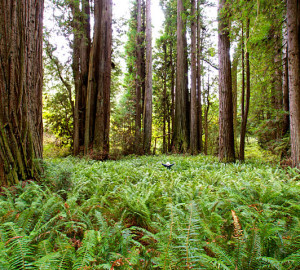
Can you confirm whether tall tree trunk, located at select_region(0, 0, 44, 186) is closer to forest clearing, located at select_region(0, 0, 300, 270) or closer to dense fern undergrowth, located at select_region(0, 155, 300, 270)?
forest clearing, located at select_region(0, 0, 300, 270)

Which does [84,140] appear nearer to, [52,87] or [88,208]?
[52,87]

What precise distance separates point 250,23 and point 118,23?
22.9 ft

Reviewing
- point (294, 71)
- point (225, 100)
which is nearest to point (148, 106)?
point (225, 100)

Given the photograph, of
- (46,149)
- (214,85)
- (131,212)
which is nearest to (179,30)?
(214,85)

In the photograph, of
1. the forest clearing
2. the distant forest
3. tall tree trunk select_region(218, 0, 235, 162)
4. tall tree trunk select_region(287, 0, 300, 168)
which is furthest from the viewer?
tall tree trunk select_region(218, 0, 235, 162)

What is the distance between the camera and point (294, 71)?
392cm

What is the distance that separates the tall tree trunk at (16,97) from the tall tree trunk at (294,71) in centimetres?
511

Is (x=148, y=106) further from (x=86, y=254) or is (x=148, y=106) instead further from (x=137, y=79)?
(x=86, y=254)

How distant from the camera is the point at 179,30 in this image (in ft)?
34.9

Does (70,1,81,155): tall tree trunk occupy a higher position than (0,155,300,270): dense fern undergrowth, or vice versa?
(70,1,81,155): tall tree trunk

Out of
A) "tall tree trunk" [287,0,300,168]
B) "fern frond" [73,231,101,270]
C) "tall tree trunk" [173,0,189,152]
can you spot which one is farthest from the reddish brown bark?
"fern frond" [73,231,101,270]

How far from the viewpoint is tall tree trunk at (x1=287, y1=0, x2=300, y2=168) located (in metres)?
3.88

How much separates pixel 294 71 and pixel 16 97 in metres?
5.35

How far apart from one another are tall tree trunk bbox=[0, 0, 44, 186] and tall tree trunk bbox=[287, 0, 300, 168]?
16.8ft
